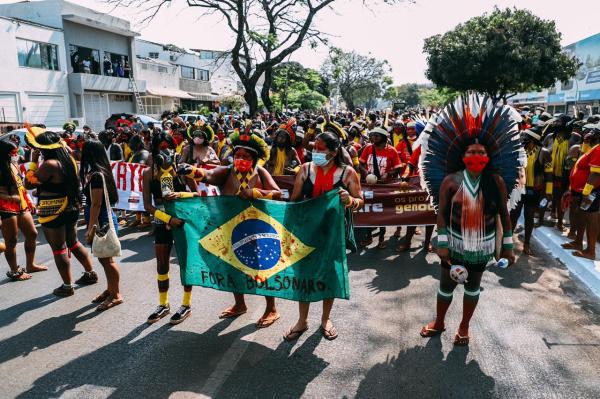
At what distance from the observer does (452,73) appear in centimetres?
2839

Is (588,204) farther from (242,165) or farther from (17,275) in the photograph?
(17,275)

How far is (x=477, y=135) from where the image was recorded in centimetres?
395

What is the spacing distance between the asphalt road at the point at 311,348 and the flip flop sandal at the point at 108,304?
0.26 feet

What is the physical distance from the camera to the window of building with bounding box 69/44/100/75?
29.1 metres

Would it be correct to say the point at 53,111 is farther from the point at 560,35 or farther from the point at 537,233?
the point at 560,35

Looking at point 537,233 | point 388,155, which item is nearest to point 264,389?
point 388,155

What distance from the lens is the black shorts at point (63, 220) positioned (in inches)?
201

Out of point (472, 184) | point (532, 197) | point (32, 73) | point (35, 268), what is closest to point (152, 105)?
point (32, 73)

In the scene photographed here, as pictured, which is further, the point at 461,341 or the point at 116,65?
the point at 116,65

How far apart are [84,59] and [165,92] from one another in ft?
32.1

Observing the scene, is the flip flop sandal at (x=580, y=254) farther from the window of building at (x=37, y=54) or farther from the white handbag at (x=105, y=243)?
the window of building at (x=37, y=54)

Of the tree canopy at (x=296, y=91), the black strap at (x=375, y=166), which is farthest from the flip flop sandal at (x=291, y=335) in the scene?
the tree canopy at (x=296, y=91)

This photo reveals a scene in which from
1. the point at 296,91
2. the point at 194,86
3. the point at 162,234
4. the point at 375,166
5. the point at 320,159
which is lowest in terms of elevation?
the point at 162,234

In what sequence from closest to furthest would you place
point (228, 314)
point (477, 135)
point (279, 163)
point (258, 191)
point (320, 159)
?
point (477, 135) < point (258, 191) < point (320, 159) < point (228, 314) < point (279, 163)
